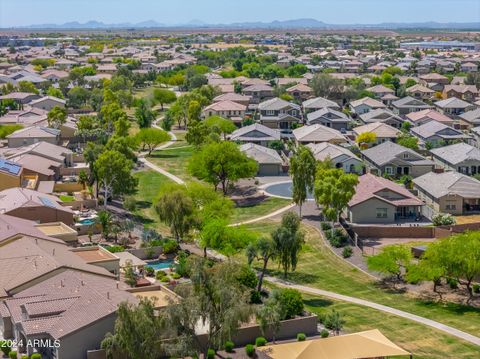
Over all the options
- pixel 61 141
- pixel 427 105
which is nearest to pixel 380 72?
pixel 427 105

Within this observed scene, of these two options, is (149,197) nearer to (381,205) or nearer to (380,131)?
(381,205)

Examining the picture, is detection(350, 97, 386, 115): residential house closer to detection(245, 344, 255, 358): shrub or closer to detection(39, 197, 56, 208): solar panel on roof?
detection(39, 197, 56, 208): solar panel on roof

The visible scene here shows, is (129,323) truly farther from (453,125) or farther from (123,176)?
(453,125)

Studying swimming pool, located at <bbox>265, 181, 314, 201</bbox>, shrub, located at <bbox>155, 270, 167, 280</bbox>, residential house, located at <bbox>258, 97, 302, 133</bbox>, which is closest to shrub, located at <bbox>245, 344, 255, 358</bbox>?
shrub, located at <bbox>155, 270, 167, 280</bbox>

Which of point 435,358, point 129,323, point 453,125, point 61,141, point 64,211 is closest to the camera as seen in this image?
point 129,323

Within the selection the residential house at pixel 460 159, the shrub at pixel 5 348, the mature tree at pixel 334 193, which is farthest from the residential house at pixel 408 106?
the shrub at pixel 5 348

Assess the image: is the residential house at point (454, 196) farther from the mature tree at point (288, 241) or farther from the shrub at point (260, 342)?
the shrub at point (260, 342)
